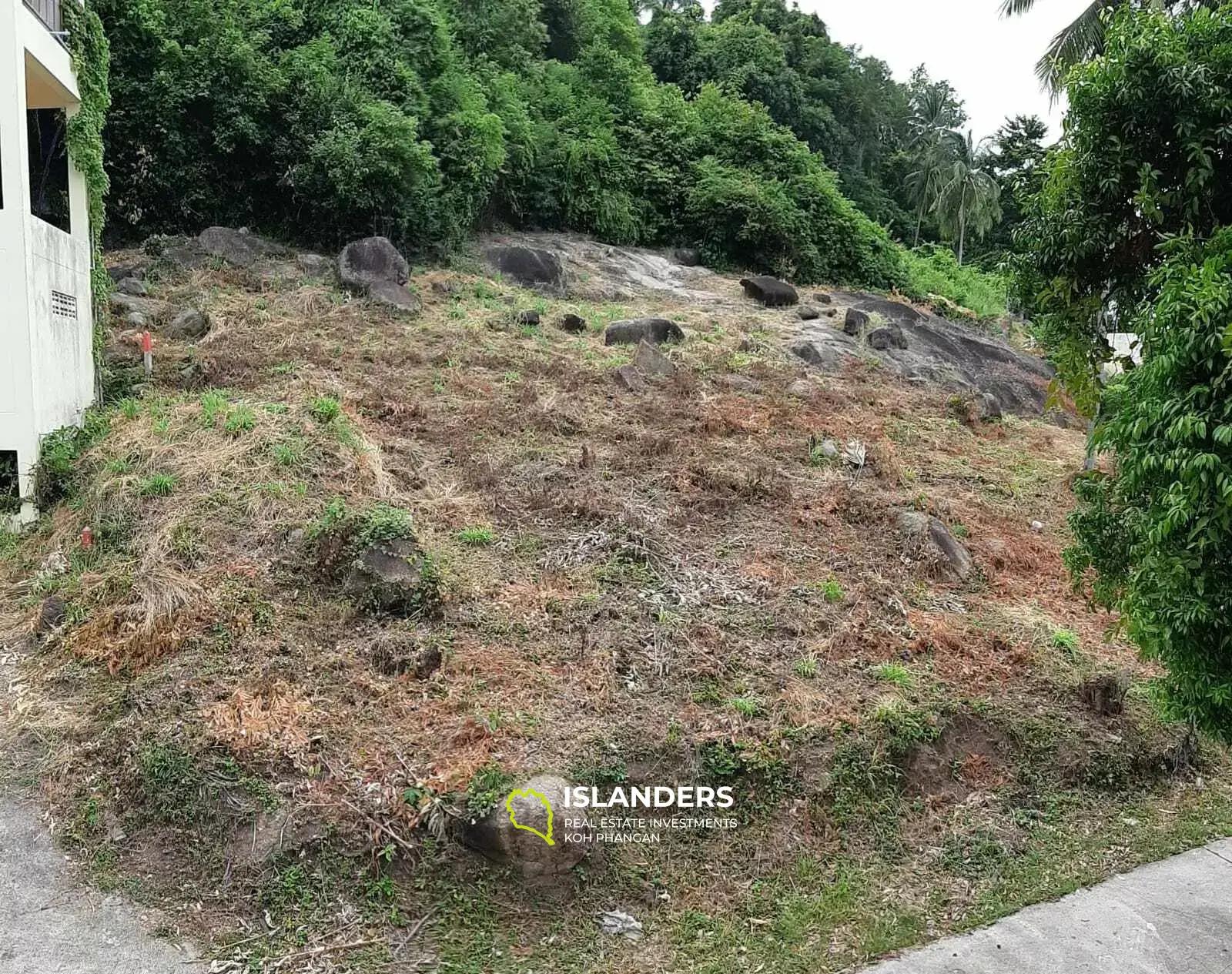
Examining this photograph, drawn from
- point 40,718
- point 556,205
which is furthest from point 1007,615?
point 556,205

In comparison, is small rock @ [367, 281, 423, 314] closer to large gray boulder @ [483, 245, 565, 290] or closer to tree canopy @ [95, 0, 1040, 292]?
tree canopy @ [95, 0, 1040, 292]

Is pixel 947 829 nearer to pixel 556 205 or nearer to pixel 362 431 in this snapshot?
pixel 362 431

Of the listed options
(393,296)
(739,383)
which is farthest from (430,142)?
(739,383)

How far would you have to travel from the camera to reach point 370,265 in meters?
15.2

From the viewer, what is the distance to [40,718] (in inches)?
235

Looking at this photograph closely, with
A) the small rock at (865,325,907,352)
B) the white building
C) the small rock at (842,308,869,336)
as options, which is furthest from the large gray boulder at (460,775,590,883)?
the small rock at (842,308,869,336)

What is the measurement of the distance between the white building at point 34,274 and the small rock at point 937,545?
8.36 meters

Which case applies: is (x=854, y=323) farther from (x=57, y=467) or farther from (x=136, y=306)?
(x=57, y=467)

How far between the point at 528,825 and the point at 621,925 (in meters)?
0.68

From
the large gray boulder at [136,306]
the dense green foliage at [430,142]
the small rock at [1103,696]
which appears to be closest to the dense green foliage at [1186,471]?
the small rock at [1103,696]

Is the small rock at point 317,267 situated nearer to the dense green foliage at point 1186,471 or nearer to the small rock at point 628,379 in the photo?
the small rock at point 628,379

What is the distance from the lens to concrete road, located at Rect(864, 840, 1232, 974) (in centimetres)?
455

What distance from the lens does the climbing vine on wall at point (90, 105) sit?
9805 millimetres

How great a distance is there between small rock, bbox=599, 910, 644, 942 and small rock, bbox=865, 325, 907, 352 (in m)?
13.2
